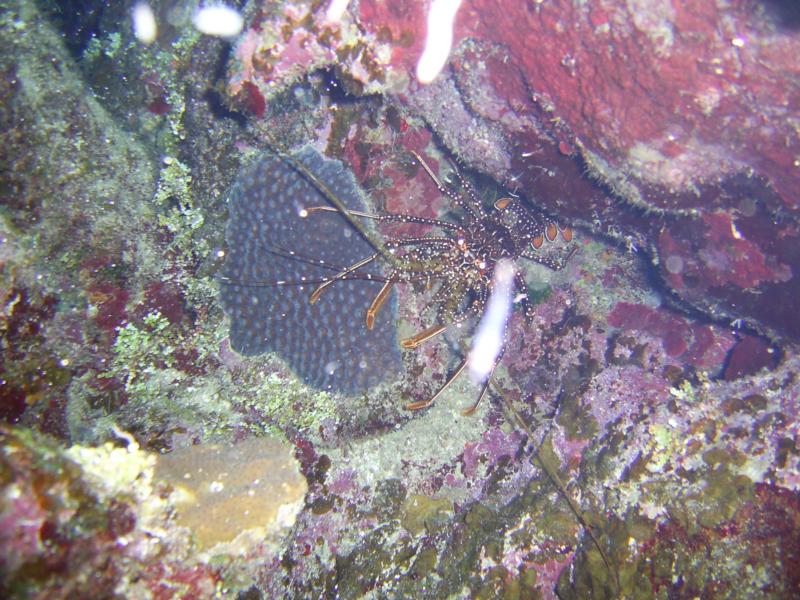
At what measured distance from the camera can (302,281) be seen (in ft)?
12.3

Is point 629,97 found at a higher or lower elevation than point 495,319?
higher

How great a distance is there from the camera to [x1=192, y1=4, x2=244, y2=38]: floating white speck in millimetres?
3240

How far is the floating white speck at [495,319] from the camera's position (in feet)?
14.9

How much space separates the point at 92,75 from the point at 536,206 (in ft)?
15.5

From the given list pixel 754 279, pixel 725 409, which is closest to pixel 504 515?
pixel 725 409

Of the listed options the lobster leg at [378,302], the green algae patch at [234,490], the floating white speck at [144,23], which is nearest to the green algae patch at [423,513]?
the green algae patch at [234,490]

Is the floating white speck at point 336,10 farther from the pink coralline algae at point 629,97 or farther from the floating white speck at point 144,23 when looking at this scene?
the floating white speck at point 144,23

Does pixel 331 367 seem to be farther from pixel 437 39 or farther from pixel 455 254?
pixel 437 39

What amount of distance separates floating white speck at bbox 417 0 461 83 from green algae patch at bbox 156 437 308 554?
10.4ft

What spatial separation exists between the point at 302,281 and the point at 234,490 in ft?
5.69

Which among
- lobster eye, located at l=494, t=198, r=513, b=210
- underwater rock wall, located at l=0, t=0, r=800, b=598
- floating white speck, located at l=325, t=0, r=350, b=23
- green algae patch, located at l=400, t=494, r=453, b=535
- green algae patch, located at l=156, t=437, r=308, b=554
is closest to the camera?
green algae patch, located at l=156, t=437, r=308, b=554

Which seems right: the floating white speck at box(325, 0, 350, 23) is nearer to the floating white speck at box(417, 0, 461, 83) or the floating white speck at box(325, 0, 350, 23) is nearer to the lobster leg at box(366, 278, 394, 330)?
the floating white speck at box(417, 0, 461, 83)

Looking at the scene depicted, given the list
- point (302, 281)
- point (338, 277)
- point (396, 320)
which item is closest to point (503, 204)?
point (396, 320)

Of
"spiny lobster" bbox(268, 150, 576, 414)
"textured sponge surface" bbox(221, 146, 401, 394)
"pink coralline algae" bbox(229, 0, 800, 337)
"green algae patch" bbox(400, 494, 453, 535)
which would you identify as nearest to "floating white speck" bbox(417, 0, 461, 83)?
"pink coralline algae" bbox(229, 0, 800, 337)
